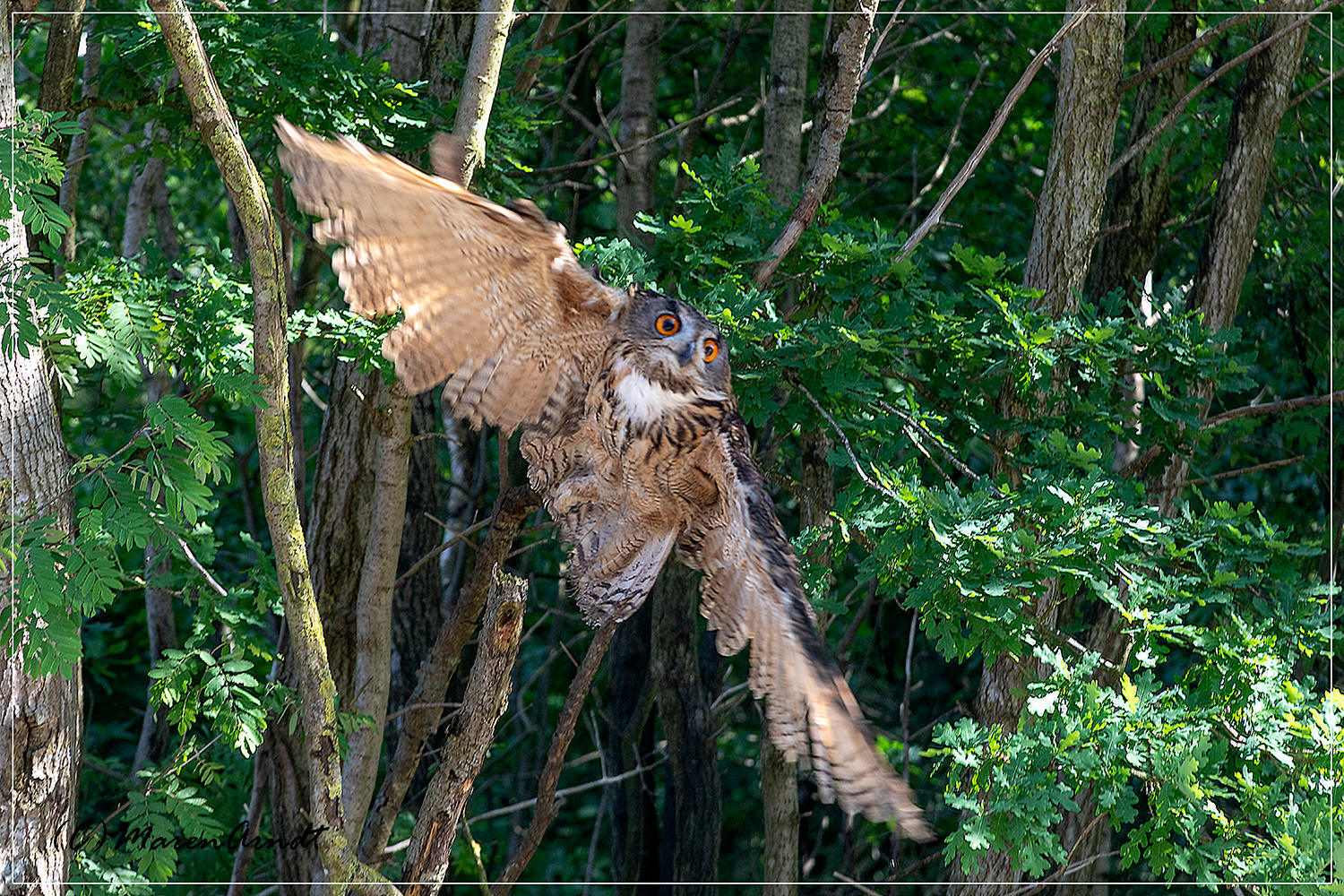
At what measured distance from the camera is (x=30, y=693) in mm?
2834

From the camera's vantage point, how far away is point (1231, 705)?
2725 mm

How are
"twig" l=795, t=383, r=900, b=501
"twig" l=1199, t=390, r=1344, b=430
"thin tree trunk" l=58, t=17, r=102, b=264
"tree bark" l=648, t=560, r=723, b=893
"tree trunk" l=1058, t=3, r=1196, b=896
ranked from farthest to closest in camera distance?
"tree bark" l=648, t=560, r=723, b=893, "tree trunk" l=1058, t=3, r=1196, b=896, "thin tree trunk" l=58, t=17, r=102, b=264, "twig" l=1199, t=390, r=1344, b=430, "twig" l=795, t=383, r=900, b=501

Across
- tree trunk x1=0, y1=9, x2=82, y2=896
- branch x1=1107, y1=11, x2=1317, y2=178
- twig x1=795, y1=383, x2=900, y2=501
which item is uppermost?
branch x1=1107, y1=11, x2=1317, y2=178

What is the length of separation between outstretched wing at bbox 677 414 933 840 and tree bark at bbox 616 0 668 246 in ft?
8.78

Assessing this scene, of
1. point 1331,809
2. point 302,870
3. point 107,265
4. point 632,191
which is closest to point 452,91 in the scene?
point 632,191

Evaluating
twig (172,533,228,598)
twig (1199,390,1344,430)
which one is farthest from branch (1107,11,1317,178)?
twig (172,533,228,598)

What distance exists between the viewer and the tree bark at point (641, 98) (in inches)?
199

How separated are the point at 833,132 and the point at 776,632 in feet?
4.45

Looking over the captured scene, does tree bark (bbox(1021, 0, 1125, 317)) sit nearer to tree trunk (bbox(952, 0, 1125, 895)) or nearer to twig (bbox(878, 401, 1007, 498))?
tree trunk (bbox(952, 0, 1125, 895))

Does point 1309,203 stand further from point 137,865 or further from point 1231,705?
point 137,865

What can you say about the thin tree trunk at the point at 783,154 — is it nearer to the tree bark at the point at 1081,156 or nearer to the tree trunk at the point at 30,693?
the tree bark at the point at 1081,156

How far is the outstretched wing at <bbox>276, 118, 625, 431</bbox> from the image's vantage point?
7.00 ft

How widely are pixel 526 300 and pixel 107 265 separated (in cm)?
124

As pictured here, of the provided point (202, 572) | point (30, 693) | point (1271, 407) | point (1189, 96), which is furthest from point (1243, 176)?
point (30, 693)
